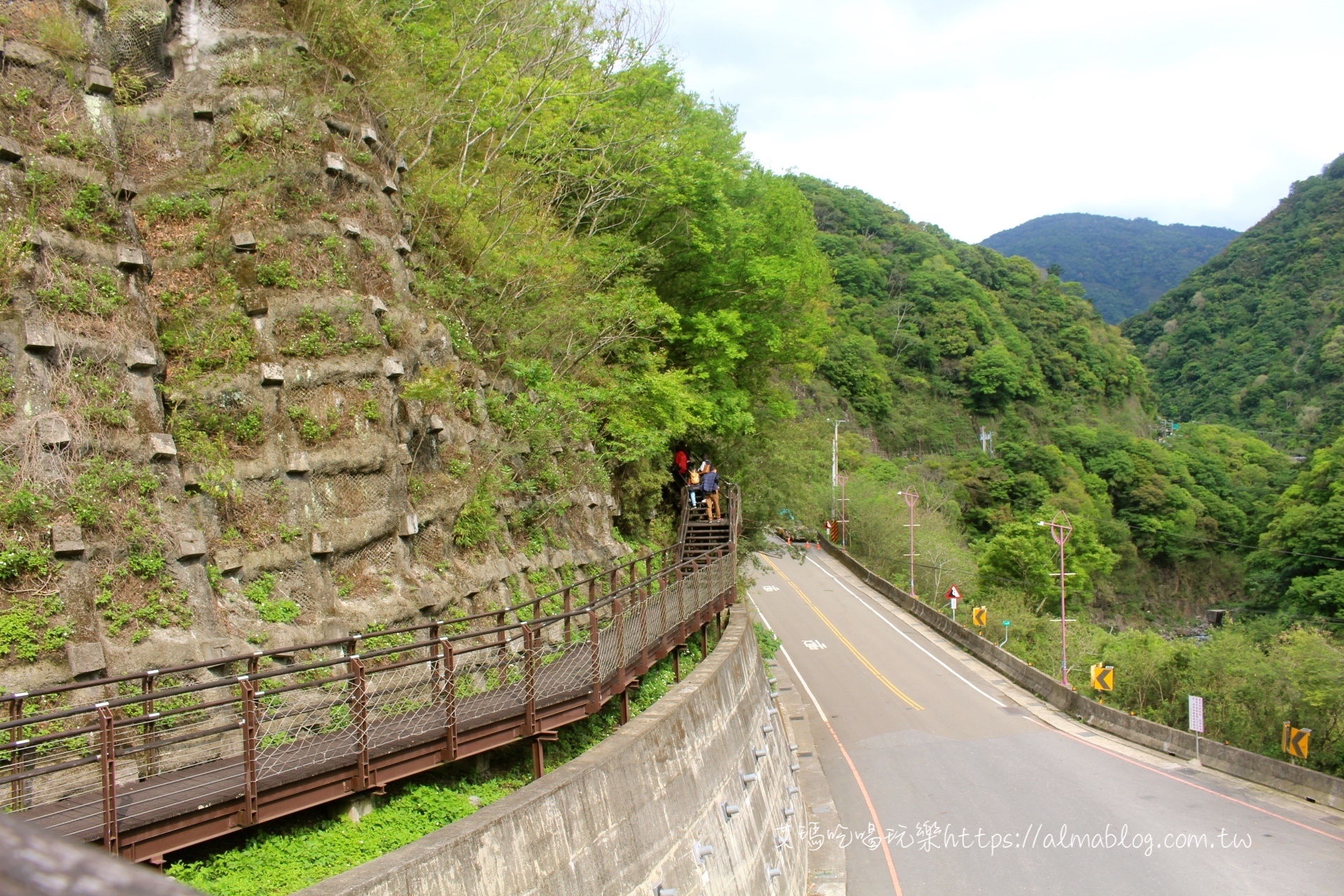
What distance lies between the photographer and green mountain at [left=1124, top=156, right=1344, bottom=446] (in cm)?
9581

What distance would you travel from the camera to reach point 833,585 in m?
50.2

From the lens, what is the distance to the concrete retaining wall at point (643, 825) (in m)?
6.97

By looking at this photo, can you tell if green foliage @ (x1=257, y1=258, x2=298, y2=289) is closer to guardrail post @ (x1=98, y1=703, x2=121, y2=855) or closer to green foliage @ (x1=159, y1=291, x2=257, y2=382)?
green foliage @ (x1=159, y1=291, x2=257, y2=382)

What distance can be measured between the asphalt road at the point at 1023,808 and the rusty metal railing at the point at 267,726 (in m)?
10.6

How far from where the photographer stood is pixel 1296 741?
23.0 meters

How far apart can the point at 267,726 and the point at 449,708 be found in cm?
184

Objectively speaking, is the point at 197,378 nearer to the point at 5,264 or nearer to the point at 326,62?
the point at 5,264

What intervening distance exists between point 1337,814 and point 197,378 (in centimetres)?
2376

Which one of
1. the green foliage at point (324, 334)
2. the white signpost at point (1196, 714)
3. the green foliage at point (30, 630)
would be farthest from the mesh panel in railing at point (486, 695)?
the white signpost at point (1196, 714)

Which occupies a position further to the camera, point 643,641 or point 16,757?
point 643,641

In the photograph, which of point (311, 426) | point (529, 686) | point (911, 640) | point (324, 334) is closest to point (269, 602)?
point (311, 426)

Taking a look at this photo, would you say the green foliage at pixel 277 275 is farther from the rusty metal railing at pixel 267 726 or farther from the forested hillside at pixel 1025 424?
the forested hillside at pixel 1025 424

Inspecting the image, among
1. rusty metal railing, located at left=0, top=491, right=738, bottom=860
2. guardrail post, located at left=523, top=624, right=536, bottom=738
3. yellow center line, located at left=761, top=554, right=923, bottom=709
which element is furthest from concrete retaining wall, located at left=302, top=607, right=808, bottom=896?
yellow center line, located at left=761, top=554, right=923, bottom=709

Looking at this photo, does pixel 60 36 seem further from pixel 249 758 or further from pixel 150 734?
pixel 249 758
